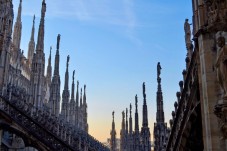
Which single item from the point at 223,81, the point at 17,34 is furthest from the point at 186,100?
the point at 17,34

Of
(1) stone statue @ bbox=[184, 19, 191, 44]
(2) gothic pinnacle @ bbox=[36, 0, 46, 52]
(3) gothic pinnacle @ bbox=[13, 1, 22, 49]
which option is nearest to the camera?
(1) stone statue @ bbox=[184, 19, 191, 44]

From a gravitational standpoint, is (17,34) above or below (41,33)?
above

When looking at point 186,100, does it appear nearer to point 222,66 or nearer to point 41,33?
point 222,66

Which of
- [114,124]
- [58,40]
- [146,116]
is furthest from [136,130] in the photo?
[114,124]

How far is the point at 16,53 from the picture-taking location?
1817 inches

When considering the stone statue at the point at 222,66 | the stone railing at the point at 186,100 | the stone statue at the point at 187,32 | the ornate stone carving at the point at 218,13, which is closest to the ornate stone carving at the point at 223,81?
the stone statue at the point at 222,66

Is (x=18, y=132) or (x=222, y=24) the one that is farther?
(x=18, y=132)

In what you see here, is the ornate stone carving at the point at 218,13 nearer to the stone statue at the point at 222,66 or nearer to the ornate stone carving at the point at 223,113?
the stone statue at the point at 222,66

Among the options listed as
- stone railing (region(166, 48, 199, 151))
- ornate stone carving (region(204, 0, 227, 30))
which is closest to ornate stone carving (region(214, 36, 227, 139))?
ornate stone carving (region(204, 0, 227, 30))

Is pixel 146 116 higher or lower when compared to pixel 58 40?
lower

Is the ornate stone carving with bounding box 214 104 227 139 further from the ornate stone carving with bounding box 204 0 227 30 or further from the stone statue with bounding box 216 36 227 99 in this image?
the ornate stone carving with bounding box 204 0 227 30

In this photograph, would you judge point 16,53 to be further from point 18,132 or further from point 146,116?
point 18,132

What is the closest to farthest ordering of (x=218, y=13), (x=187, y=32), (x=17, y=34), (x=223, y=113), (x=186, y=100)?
1. (x=223, y=113)
2. (x=218, y=13)
3. (x=186, y=100)
4. (x=187, y=32)
5. (x=17, y=34)

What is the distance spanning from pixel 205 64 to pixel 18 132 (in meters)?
10.2
